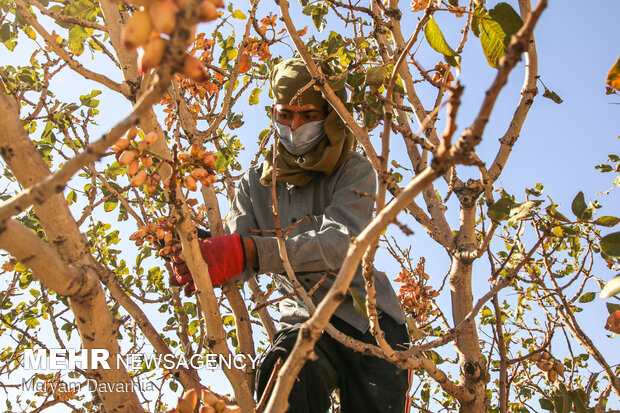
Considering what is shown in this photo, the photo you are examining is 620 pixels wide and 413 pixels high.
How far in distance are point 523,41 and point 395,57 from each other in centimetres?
169

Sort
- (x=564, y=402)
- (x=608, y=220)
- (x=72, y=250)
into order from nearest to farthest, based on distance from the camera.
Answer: (x=72, y=250)
(x=608, y=220)
(x=564, y=402)

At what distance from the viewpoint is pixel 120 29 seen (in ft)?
6.42

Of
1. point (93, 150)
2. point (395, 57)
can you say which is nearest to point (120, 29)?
point (395, 57)

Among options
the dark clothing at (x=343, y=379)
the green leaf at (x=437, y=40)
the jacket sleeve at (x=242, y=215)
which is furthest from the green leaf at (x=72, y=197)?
the green leaf at (x=437, y=40)

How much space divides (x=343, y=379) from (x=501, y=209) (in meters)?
1.01

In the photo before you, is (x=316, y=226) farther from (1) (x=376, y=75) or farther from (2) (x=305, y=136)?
(1) (x=376, y=75)

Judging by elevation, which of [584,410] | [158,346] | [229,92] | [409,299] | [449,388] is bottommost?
[584,410]

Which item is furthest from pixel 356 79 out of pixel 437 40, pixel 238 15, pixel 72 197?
pixel 72 197

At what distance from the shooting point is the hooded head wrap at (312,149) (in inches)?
99.0

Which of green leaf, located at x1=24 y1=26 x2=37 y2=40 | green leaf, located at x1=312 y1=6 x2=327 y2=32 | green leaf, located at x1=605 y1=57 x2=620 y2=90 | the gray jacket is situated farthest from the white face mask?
green leaf, located at x1=24 y1=26 x2=37 y2=40

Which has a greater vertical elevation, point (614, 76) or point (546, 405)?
point (614, 76)

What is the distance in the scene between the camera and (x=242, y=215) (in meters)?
2.64

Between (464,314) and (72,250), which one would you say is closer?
(72,250)

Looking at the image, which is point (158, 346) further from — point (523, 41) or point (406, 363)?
point (523, 41)
